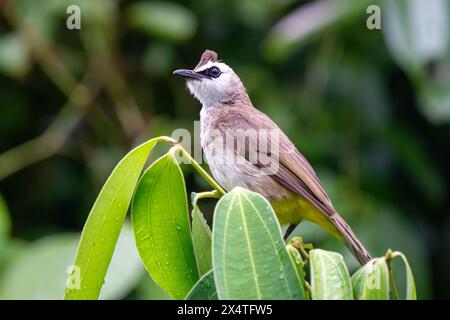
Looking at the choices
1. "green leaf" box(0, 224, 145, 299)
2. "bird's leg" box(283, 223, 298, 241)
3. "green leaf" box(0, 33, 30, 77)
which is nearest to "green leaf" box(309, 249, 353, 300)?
"bird's leg" box(283, 223, 298, 241)

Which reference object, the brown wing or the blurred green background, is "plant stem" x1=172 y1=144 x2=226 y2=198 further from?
the blurred green background

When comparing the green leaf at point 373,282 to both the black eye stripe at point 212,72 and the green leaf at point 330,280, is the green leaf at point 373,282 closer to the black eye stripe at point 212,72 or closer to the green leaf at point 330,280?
the green leaf at point 330,280

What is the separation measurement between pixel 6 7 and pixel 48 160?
1099 mm

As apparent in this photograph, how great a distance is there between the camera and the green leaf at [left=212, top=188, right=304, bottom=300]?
188 centimetres

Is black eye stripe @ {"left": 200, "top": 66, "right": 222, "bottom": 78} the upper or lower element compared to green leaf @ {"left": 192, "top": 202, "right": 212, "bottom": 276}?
upper

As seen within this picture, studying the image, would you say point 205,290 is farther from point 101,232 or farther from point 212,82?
point 212,82

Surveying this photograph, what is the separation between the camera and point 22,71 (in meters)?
4.68

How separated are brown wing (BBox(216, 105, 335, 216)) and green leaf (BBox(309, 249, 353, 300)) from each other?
100 cm

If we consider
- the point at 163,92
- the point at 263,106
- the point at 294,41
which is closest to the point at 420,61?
the point at 294,41

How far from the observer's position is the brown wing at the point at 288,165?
9.81 feet

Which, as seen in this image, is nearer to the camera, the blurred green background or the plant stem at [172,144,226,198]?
the plant stem at [172,144,226,198]

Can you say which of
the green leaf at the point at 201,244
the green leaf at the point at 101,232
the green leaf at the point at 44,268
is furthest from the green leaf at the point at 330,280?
the green leaf at the point at 44,268

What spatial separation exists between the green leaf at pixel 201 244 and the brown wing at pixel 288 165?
77cm
